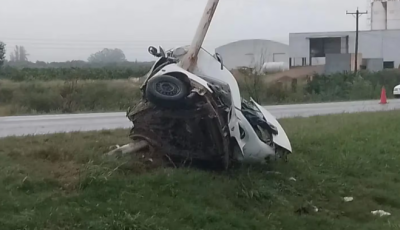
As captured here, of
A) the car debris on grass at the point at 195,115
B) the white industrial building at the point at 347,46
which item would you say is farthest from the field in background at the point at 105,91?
the white industrial building at the point at 347,46

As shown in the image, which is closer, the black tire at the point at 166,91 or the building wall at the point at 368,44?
the black tire at the point at 166,91

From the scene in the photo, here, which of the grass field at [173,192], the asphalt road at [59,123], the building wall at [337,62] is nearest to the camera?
the grass field at [173,192]

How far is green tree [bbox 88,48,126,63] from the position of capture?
50219 millimetres

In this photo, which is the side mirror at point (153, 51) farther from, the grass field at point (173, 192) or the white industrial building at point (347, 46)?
the white industrial building at point (347, 46)

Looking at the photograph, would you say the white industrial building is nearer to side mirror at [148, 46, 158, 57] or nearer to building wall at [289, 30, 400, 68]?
building wall at [289, 30, 400, 68]

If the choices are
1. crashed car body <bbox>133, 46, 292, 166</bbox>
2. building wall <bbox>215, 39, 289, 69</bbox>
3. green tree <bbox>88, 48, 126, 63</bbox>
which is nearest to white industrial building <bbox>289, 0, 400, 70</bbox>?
building wall <bbox>215, 39, 289, 69</bbox>

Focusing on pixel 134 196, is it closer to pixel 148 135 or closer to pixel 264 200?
Result: pixel 148 135

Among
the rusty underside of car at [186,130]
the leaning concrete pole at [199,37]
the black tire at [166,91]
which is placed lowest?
the rusty underside of car at [186,130]

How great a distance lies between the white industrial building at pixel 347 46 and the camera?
216 feet

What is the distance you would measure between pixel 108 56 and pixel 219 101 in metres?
45.7

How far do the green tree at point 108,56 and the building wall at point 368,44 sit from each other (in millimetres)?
23461

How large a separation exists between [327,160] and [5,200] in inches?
233

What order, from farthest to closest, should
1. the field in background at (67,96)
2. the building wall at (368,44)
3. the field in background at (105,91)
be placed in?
the building wall at (368,44) → the field in background at (105,91) → the field in background at (67,96)

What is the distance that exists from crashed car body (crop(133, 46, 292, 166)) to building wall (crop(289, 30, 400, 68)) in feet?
193
